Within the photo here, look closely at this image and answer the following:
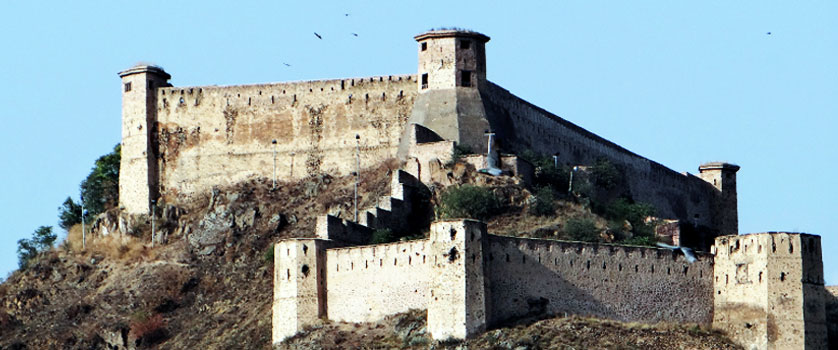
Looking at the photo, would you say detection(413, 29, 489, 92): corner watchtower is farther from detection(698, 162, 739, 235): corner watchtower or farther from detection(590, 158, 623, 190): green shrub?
detection(698, 162, 739, 235): corner watchtower

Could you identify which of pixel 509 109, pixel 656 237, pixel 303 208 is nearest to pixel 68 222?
pixel 303 208

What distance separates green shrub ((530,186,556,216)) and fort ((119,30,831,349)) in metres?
2.04

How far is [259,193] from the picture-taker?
101 metres

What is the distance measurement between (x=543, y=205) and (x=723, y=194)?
926 inches

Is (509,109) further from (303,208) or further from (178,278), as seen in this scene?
(178,278)

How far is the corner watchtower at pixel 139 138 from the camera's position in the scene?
10406cm

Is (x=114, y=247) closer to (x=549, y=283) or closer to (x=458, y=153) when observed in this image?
(x=458, y=153)

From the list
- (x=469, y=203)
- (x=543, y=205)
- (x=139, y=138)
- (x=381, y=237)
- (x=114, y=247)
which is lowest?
(x=114, y=247)

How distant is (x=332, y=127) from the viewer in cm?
10100

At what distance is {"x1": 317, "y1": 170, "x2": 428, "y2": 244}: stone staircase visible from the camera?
88375 mm

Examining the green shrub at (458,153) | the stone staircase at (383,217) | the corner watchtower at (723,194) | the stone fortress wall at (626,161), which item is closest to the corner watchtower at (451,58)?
the stone fortress wall at (626,161)

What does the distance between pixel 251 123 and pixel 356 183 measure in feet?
24.0

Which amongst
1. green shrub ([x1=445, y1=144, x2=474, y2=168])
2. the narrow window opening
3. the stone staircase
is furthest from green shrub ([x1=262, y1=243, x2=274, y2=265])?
the narrow window opening

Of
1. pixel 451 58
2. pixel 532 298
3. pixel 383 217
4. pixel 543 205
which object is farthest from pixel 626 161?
pixel 532 298
